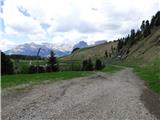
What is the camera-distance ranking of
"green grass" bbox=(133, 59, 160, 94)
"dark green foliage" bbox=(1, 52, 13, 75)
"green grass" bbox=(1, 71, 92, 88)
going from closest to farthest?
"green grass" bbox=(133, 59, 160, 94) → "green grass" bbox=(1, 71, 92, 88) → "dark green foliage" bbox=(1, 52, 13, 75)

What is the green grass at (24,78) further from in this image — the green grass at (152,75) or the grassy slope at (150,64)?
the grassy slope at (150,64)

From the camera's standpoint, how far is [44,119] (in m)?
16.6

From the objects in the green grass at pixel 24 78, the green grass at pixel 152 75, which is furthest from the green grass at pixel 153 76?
the green grass at pixel 24 78

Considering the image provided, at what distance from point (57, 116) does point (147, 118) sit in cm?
515

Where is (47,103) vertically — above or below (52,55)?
below

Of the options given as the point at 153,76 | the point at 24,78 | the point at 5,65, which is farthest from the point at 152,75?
the point at 5,65


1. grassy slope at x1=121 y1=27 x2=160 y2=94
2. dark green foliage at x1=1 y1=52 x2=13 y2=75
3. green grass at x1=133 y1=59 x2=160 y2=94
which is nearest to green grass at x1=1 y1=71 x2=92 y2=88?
green grass at x1=133 y1=59 x2=160 y2=94

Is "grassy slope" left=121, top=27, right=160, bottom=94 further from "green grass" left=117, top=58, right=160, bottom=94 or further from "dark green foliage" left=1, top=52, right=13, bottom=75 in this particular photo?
"dark green foliage" left=1, top=52, right=13, bottom=75

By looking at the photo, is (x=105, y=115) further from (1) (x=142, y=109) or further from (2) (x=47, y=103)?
A: (2) (x=47, y=103)

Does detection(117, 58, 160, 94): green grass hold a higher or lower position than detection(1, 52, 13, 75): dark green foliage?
lower

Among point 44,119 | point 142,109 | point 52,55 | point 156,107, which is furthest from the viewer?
point 52,55

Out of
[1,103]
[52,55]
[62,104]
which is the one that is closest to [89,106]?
[62,104]

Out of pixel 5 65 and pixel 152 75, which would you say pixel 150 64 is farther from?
pixel 5 65

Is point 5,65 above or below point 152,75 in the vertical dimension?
above
